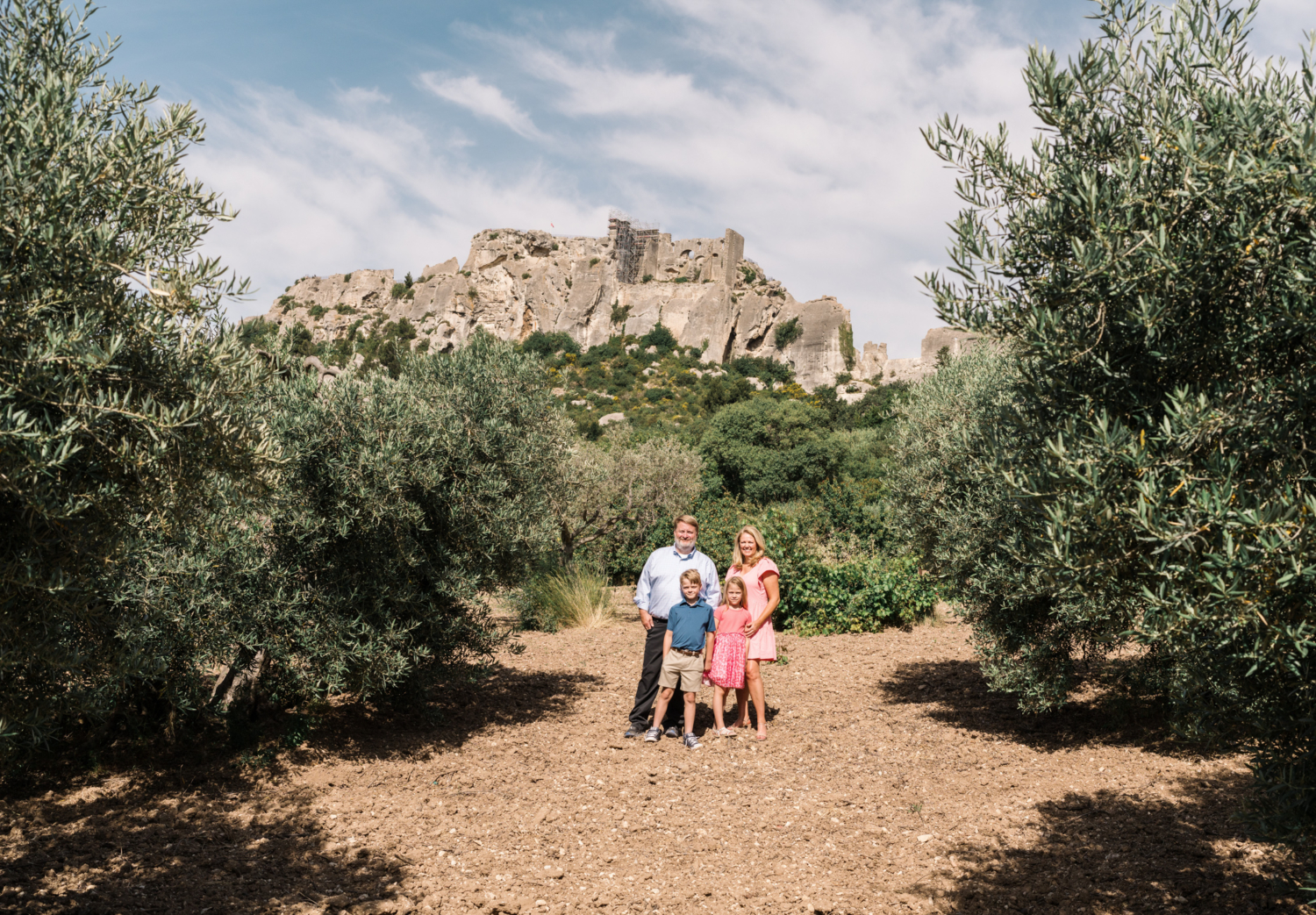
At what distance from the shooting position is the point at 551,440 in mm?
9258

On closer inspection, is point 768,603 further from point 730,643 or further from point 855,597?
point 855,597

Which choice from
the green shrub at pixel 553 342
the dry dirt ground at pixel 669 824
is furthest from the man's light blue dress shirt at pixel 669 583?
the green shrub at pixel 553 342

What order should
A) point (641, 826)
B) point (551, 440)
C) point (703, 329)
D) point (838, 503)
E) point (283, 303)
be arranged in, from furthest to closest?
point (283, 303) < point (703, 329) < point (838, 503) < point (551, 440) < point (641, 826)

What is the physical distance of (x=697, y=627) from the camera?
7410mm

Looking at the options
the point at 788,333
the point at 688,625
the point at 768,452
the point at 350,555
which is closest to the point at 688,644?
the point at 688,625

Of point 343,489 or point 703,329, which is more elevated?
point 703,329

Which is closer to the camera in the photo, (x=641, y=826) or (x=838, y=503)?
(x=641, y=826)

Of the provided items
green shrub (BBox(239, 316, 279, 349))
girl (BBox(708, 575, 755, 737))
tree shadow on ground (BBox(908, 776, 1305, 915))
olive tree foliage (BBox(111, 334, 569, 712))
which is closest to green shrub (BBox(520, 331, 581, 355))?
olive tree foliage (BBox(111, 334, 569, 712))

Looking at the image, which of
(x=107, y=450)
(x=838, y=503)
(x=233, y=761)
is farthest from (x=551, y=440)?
(x=838, y=503)

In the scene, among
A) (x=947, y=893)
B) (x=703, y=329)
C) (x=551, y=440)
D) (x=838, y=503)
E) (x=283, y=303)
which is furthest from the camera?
(x=283, y=303)

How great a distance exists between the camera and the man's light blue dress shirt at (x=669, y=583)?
7.59 metres

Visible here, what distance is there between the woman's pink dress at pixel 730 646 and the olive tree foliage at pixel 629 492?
367 inches

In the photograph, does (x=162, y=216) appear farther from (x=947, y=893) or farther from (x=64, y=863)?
(x=947, y=893)

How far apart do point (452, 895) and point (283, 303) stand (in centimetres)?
9650
